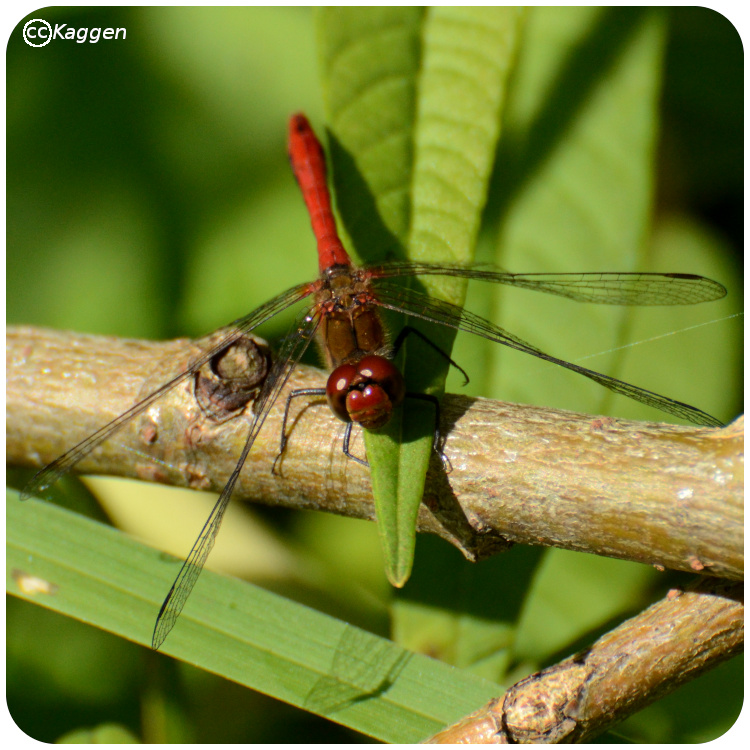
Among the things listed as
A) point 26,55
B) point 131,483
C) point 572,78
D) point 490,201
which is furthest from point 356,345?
point 26,55

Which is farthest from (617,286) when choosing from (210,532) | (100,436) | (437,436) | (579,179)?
(100,436)

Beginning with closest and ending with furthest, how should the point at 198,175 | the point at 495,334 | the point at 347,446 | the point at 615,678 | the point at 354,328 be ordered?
the point at 615,678, the point at 347,446, the point at 495,334, the point at 354,328, the point at 198,175

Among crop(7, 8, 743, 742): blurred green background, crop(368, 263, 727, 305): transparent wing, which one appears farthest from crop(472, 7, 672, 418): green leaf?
crop(7, 8, 743, 742): blurred green background

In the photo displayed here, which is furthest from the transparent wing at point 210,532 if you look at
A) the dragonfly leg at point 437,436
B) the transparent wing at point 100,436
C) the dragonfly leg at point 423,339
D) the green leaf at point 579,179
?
the green leaf at point 579,179

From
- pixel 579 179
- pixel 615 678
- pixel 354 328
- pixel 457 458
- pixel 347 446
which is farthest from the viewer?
pixel 579 179

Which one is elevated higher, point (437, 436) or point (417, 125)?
point (417, 125)

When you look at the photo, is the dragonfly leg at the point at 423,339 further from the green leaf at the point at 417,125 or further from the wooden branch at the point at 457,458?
the wooden branch at the point at 457,458

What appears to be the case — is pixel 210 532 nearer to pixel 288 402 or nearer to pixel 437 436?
pixel 288 402
